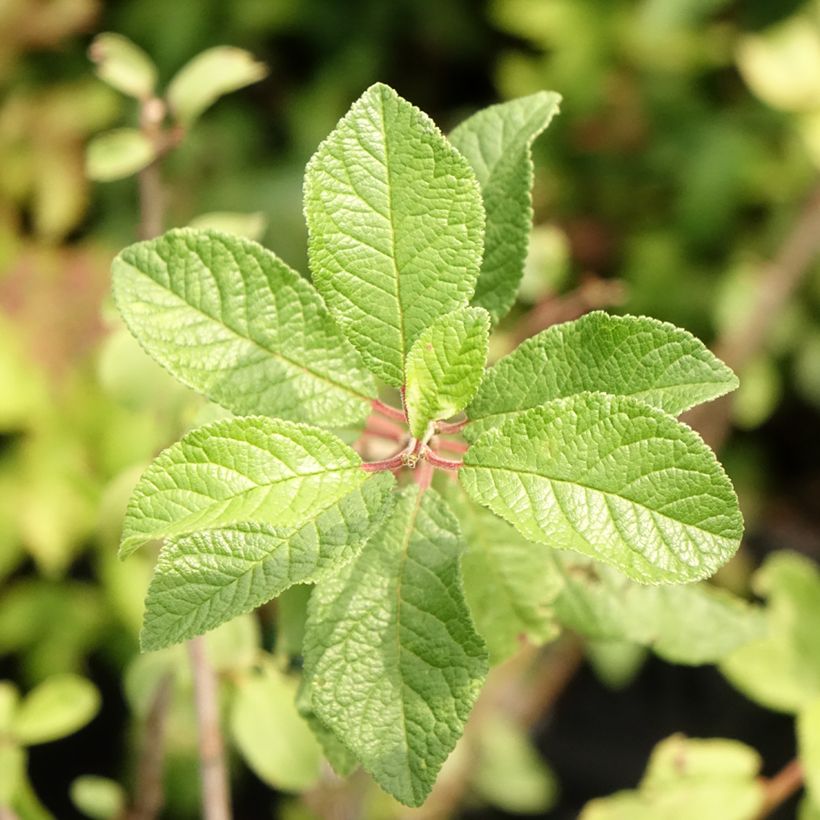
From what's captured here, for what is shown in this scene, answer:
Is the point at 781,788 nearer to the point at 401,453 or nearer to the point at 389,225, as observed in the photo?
the point at 401,453

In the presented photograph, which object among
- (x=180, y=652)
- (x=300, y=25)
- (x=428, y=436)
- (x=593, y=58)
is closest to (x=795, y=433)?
(x=593, y=58)

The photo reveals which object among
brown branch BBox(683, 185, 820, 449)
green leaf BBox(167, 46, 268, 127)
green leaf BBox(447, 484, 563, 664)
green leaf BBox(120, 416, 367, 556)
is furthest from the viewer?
brown branch BBox(683, 185, 820, 449)

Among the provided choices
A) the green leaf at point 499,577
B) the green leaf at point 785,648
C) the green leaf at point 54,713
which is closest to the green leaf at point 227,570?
the green leaf at point 499,577

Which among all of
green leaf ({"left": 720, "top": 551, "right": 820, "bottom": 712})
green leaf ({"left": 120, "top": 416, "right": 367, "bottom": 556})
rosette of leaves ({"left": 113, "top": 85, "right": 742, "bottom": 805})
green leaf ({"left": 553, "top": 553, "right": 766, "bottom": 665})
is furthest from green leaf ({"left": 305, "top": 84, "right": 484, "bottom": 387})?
green leaf ({"left": 720, "top": 551, "right": 820, "bottom": 712})

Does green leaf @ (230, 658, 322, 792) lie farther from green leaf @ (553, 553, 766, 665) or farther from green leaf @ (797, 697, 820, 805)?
green leaf @ (797, 697, 820, 805)

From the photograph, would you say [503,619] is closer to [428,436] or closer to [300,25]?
[428,436]
